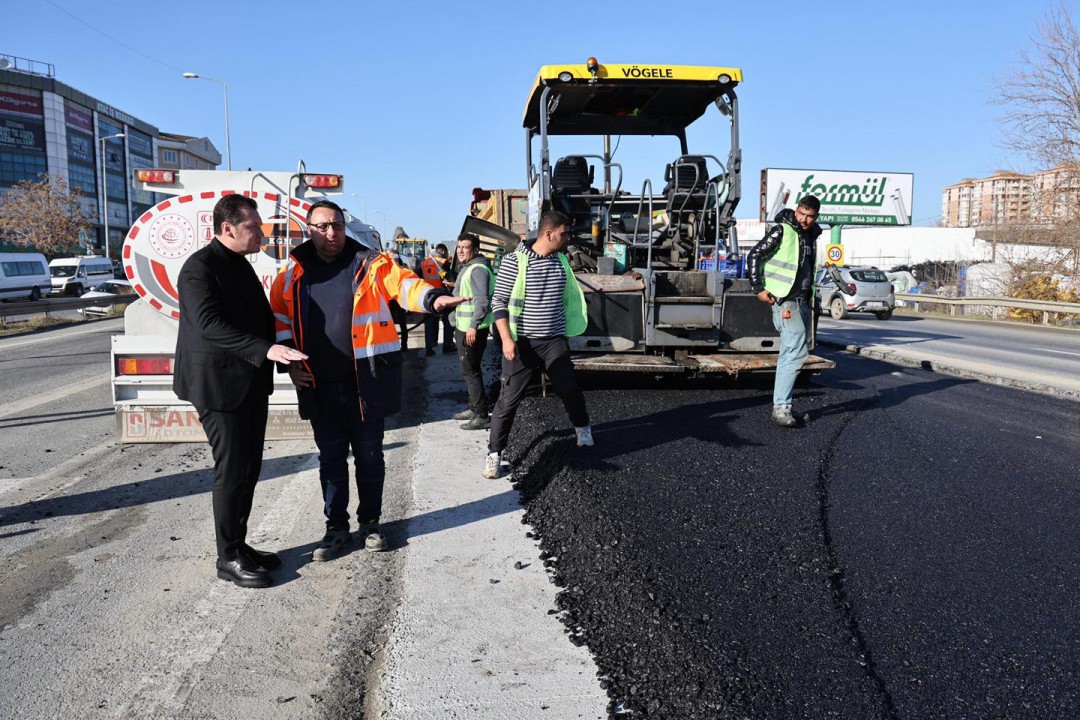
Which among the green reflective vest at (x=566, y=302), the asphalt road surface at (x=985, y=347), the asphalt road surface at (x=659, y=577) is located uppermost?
the green reflective vest at (x=566, y=302)

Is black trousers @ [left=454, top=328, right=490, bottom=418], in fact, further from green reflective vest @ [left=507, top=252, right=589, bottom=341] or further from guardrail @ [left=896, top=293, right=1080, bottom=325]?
guardrail @ [left=896, top=293, right=1080, bottom=325]

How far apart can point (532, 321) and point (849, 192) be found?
38212 millimetres

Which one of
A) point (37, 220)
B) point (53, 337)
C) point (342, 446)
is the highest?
point (37, 220)

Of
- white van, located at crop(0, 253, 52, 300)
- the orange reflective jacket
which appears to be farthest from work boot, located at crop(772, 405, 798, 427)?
white van, located at crop(0, 253, 52, 300)

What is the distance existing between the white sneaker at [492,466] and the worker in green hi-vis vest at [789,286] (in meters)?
2.64

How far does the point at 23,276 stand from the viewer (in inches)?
1236

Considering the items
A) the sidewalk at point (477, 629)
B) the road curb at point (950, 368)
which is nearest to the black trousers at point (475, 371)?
the sidewalk at point (477, 629)

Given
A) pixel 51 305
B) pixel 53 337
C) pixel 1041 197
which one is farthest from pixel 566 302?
pixel 1041 197

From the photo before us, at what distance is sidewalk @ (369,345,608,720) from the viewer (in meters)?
2.74

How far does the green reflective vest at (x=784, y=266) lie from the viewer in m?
6.76

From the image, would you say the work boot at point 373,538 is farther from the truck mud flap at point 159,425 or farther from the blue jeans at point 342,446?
the truck mud flap at point 159,425

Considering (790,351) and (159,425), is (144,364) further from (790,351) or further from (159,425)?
(790,351)

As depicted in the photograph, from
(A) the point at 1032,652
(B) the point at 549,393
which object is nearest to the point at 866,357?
(B) the point at 549,393

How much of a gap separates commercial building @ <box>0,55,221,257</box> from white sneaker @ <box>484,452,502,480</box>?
53431 mm
